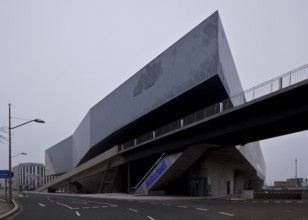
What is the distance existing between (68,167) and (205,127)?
58.7 m

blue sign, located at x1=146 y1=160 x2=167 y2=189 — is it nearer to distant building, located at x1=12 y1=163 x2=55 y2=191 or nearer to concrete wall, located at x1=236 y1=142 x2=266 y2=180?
concrete wall, located at x1=236 y1=142 x2=266 y2=180

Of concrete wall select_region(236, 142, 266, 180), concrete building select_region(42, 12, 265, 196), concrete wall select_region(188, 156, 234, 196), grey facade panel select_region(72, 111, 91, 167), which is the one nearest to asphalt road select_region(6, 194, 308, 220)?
concrete building select_region(42, 12, 265, 196)

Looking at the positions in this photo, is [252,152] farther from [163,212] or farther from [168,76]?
[163,212]

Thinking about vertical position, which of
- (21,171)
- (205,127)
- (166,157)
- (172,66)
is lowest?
(21,171)

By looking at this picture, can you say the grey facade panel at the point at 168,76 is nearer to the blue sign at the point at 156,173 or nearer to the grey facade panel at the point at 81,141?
the blue sign at the point at 156,173

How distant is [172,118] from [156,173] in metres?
7.55

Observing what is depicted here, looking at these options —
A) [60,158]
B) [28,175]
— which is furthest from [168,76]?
[28,175]

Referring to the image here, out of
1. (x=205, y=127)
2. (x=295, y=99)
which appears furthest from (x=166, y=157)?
(x=295, y=99)

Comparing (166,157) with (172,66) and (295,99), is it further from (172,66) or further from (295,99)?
(295,99)

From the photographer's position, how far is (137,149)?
50.4 metres

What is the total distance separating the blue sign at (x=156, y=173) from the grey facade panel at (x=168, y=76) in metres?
6.46

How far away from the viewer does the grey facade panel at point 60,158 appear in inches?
3492

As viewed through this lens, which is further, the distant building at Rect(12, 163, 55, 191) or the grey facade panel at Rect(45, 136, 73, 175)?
the distant building at Rect(12, 163, 55, 191)

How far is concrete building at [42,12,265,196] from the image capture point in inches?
1428
